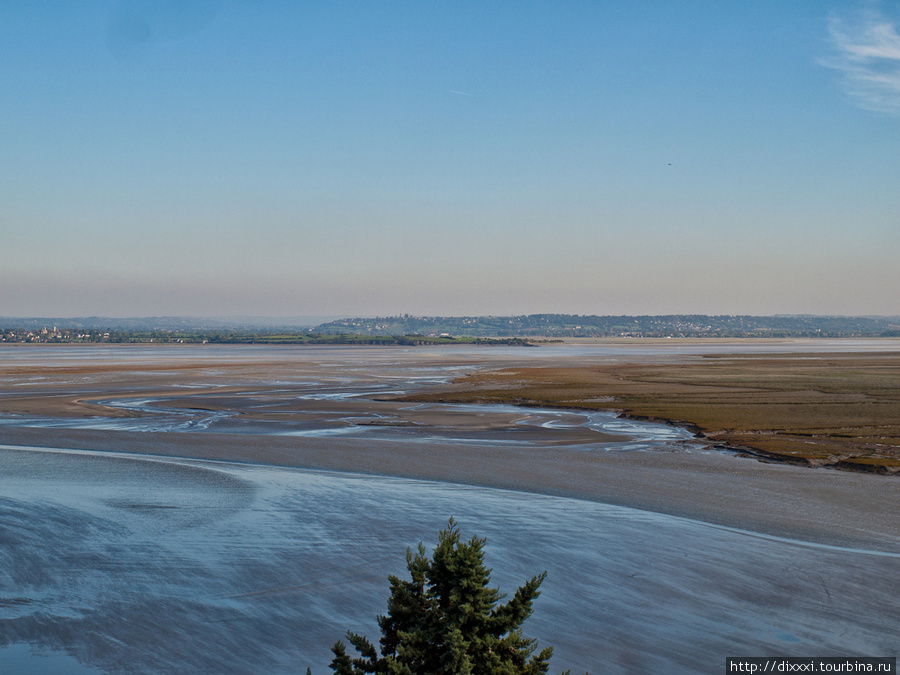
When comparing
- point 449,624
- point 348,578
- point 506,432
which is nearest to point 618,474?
point 506,432

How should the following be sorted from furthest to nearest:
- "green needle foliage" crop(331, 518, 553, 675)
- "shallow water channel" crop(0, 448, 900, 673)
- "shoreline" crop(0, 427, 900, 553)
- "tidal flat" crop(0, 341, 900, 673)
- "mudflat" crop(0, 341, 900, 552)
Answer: "mudflat" crop(0, 341, 900, 552), "shoreline" crop(0, 427, 900, 553), "tidal flat" crop(0, 341, 900, 673), "shallow water channel" crop(0, 448, 900, 673), "green needle foliage" crop(331, 518, 553, 675)

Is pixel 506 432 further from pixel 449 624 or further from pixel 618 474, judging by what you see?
pixel 449 624

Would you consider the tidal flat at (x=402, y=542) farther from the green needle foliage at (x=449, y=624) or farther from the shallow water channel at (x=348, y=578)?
the green needle foliage at (x=449, y=624)

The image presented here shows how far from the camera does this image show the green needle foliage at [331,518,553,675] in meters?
6.63

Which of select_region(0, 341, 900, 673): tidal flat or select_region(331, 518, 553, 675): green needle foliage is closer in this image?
select_region(331, 518, 553, 675): green needle foliage

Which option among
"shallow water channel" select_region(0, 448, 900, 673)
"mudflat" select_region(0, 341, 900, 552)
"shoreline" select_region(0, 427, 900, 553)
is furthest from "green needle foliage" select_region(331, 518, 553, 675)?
"mudflat" select_region(0, 341, 900, 552)

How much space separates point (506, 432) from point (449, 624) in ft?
82.8

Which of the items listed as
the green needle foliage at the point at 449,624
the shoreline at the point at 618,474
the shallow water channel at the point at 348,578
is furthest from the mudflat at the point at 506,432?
the green needle foliage at the point at 449,624

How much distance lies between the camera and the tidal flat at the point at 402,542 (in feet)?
36.1

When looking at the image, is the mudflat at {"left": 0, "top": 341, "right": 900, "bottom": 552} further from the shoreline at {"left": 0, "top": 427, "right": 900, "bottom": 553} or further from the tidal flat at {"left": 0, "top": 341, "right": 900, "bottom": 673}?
the tidal flat at {"left": 0, "top": 341, "right": 900, "bottom": 673}

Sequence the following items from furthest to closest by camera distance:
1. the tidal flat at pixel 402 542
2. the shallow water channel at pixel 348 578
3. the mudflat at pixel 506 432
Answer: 1. the mudflat at pixel 506 432
2. the tidal flat at pixel 402 542
3. the shallow water channel at pixel 348 578

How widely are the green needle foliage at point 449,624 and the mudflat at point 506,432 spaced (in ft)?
38.2

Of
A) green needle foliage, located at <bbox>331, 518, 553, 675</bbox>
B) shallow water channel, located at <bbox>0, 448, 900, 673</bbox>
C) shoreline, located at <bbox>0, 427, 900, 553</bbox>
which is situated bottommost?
shallow water channel, located at <bbox>0, 448, 900, 673</bbox>

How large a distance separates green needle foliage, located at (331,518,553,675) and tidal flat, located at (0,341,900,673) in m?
3.87
